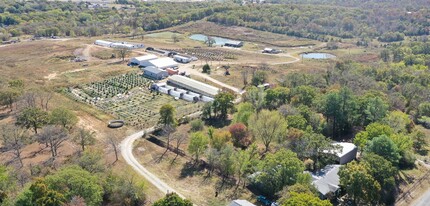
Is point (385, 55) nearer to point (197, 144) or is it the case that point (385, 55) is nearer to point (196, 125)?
point (196, 125)

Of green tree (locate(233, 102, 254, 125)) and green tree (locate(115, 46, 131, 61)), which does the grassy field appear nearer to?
green tree (locate(233, 102, 254, 125))

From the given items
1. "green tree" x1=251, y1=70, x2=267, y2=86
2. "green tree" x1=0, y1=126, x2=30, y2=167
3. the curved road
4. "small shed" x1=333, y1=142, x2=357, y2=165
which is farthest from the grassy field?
"green tree" x1=251, y1=70, x2=267, y2=86

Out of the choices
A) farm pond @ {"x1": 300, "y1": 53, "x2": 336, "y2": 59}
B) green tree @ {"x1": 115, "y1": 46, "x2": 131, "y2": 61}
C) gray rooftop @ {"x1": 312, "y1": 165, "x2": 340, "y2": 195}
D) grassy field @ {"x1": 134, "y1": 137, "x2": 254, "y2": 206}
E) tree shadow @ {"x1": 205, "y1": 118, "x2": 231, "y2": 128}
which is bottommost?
grassy field @ {"x1": 134, "y1": 137, "x2": 254, "y2": 206}

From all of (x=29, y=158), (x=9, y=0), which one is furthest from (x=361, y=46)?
(x=9, y=0)

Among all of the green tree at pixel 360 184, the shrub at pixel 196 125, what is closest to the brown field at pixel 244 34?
the shrub at pixel 196 125

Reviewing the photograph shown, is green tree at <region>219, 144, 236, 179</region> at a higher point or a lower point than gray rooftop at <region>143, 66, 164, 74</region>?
lower

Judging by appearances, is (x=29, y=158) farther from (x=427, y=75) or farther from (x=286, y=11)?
(x=286, y=11)
